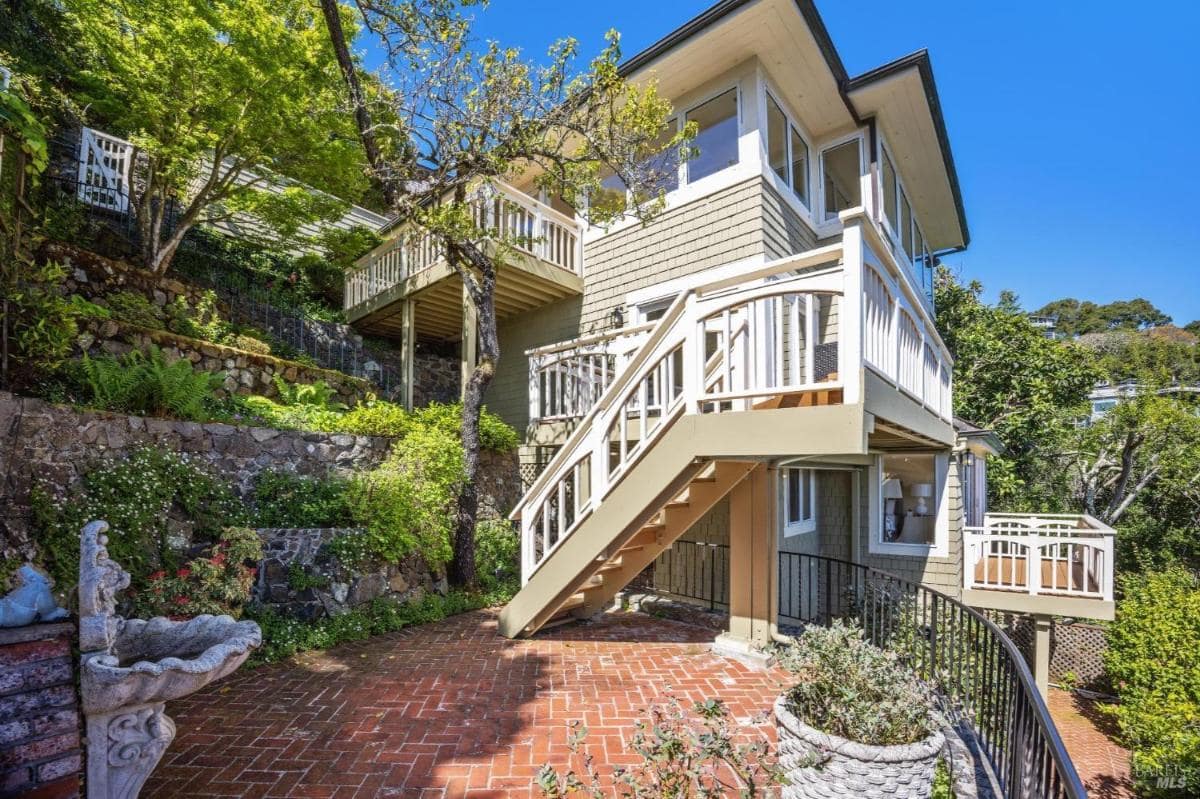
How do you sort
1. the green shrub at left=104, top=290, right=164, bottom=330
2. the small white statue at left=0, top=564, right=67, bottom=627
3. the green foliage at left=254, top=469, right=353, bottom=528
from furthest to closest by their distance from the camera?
the green shrub at left=104, top=290, right=164, bottom=330 < the green foliage at left=254, top=469, right=353, bottom=528 < the small white statue at left=0, top=564, right=67, bottom=627

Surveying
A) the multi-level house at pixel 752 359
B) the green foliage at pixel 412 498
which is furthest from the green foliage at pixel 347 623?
the multi-level house at pixel 752 359

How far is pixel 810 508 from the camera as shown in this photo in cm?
943

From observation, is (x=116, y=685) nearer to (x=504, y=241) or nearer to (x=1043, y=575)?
(x=504, y=241)

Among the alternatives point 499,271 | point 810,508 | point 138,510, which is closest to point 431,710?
point 138,510

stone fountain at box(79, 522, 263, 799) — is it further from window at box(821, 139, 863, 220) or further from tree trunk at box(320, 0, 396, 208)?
window at box(821, 139, 863, 220)

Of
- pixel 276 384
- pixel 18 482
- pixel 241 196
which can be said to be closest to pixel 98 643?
pixel 18 482

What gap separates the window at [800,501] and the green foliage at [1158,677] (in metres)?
4.83

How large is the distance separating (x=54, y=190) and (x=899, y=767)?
13.0m

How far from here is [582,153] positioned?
7.28 metres

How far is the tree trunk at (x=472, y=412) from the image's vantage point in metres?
6.80

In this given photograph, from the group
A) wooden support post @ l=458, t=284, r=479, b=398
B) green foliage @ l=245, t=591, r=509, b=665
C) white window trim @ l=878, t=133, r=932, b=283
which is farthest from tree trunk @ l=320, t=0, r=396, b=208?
white window trim @ l=878, t=133, r=932, b=283

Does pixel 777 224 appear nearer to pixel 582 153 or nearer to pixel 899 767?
pixel 582 153

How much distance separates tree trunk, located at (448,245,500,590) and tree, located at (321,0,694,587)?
0.01 metres

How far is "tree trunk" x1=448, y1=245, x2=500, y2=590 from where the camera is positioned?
268 inches
